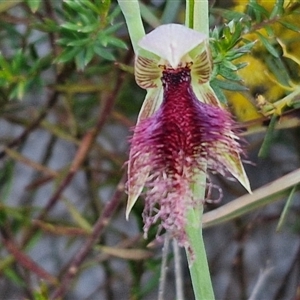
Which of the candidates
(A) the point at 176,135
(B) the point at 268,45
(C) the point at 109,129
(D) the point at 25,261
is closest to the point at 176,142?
(A) the point at 176,135

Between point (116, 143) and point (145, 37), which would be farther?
point (116, 143)

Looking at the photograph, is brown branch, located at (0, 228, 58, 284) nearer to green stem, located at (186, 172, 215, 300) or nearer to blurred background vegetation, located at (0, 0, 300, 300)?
blurred background vegetation, located at (0, 0, 300, 300)

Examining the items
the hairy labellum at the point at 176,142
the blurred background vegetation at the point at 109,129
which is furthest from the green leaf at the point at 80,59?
the hairy labellum at the point at 176,142

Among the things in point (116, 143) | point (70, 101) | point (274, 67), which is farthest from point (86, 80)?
point (274, 67)

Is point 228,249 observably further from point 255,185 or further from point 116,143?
point 116,143

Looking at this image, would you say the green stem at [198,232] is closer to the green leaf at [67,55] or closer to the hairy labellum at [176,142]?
the hairy labellum at [176,142]

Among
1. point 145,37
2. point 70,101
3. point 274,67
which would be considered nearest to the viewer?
point 145,37

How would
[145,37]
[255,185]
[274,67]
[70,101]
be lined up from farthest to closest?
1. [255,185]
2. [70,101]
3. [274,67]
4. [145,37]
